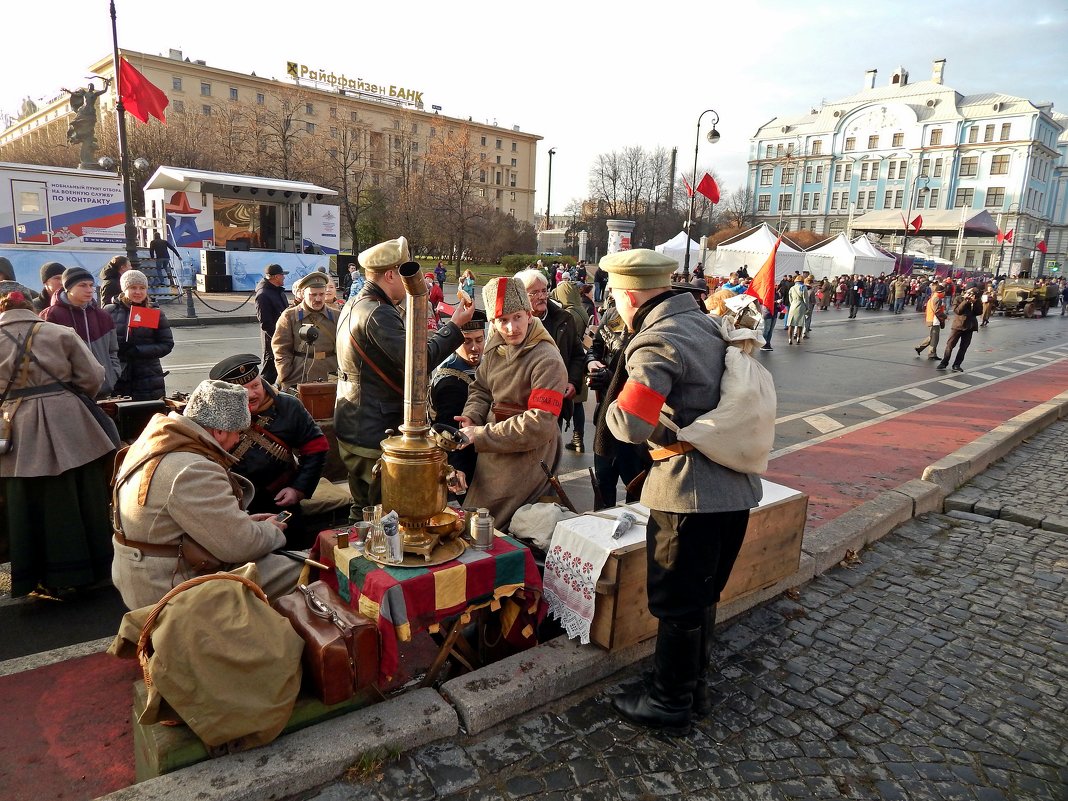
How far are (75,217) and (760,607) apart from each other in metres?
22.2

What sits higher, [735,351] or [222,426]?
[735,351]

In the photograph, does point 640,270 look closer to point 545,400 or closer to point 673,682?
point 545,400

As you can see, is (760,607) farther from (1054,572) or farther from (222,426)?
(222,426)

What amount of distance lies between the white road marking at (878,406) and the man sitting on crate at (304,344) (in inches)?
334

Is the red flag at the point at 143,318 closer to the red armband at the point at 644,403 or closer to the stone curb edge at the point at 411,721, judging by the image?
the stone curb edge at the point at 411,721

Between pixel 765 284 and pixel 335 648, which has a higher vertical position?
pixel 765 284

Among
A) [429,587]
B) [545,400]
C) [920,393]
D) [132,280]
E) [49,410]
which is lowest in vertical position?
[920,393]

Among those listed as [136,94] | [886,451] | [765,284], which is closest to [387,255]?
[765,284]

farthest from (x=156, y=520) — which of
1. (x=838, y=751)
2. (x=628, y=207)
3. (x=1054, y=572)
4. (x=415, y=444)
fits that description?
(x=628, y=207)

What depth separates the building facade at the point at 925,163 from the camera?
73688mm

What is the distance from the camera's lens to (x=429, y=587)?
2.80 meters

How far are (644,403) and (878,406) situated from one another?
10.0m

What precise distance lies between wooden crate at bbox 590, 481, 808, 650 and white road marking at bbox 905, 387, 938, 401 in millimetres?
9266

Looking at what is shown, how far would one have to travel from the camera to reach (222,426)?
10.1 ft
